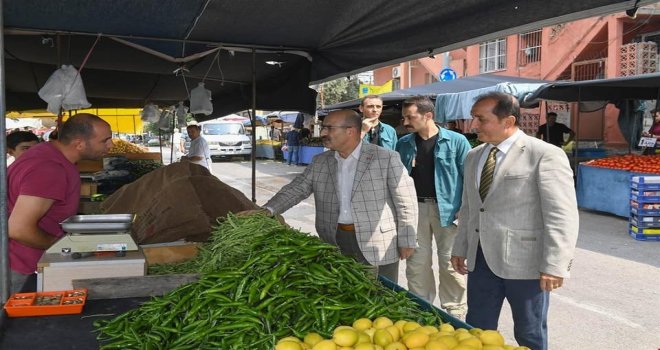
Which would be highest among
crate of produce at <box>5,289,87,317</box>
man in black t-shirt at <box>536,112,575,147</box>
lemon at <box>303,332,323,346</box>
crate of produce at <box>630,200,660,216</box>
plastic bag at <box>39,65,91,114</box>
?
plastic bag at <box>39,65,91,114</box>

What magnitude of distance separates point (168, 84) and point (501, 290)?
7.56m

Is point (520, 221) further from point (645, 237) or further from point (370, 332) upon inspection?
point (645, 237)

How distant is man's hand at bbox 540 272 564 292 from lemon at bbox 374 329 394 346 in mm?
1637

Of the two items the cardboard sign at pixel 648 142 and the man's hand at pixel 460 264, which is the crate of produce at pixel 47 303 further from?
the cardboard sign at pixel 648 142

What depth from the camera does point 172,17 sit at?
466 cm

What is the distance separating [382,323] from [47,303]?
5.57ft

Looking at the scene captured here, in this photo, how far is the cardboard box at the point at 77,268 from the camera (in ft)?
9.62

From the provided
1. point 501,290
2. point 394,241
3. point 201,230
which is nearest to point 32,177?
point 201,230

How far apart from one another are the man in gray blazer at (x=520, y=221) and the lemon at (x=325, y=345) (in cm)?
182

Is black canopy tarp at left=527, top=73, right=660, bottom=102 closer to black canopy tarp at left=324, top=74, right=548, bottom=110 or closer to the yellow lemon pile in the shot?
black canopy tarp at left=324, top=74, right=548, bottom=110

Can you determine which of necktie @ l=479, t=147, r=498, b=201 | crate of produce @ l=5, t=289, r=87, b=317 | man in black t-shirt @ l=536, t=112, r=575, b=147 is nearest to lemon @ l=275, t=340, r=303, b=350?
crate of produce @ l=5, t=289, r=87, b=317

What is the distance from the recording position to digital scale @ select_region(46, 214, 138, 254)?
2951 mm

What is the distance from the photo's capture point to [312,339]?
82.0 inches

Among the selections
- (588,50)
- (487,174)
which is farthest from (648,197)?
(588,50)
